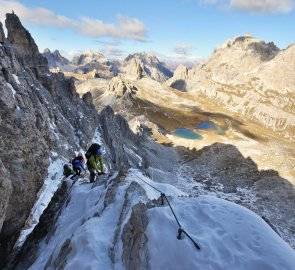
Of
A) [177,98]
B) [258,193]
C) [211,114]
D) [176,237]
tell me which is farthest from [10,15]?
[177,98]

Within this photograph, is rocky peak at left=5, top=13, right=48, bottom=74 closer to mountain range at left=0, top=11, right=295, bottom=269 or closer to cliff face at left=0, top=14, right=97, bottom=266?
mountain range at left=0, top=11, right=295, bottom=269

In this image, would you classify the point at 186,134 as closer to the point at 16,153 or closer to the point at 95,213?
the point at 16,153

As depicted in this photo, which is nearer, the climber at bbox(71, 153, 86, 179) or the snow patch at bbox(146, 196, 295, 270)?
the snow patch at bbox(146, 196, 295, 270)

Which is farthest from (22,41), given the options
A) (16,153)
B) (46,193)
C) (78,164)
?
(16,153)

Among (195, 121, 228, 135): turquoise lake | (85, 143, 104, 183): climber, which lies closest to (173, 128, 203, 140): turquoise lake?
(195, 121, 228, 135): turquoise lake

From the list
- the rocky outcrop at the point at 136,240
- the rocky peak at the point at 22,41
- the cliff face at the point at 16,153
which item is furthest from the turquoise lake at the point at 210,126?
the rocky outcrop at the point at 136,240

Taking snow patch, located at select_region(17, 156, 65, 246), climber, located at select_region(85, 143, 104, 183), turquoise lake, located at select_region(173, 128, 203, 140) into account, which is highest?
climber, located at select_region(85, 143, 104, 183)
